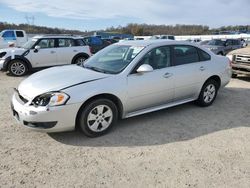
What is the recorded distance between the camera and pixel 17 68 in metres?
9.70

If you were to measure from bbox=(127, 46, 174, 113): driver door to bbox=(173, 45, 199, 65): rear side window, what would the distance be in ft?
0.70

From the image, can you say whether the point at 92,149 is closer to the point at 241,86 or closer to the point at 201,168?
the point at 201,168

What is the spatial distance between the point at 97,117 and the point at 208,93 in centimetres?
296

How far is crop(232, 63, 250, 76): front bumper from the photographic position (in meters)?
8.65

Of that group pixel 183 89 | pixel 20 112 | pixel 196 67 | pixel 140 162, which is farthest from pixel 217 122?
pixel 20 112

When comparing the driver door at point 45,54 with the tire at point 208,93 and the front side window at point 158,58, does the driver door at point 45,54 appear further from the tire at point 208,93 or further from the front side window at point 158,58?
the tire at point 208,93

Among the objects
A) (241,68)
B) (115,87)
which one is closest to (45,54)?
(115,87)

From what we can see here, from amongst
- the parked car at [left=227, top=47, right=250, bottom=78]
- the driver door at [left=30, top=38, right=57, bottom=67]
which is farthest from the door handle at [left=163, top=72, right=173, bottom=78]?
the driver door at [left=30, top=38, right=57, bottom=67]

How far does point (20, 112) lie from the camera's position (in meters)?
3.81

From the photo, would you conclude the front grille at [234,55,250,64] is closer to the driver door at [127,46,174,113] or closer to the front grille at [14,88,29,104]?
the driver door at [127,46,174,113]

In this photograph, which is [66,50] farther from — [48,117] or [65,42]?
[48,117]

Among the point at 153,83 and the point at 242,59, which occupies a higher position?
the point at 242,59

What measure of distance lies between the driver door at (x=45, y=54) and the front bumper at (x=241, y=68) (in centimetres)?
703

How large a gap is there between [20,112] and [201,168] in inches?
109
